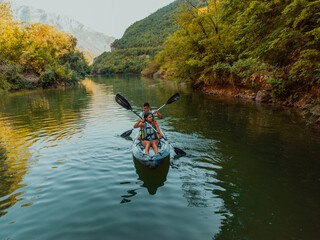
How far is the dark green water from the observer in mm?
3797

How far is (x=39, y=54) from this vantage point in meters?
36.5

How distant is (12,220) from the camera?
405 cm

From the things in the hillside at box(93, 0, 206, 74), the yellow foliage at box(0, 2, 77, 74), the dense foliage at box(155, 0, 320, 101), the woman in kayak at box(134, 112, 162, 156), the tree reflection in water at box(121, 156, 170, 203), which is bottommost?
the tree reflection in water at box(121, 156, 170, 203)

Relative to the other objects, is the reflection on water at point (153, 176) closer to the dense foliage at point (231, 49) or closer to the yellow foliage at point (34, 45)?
the dense foliage at point (231, 49)

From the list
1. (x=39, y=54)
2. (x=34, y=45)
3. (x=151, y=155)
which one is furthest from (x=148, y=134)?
(x=34, y=45)

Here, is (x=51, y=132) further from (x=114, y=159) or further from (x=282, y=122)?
(x=282, y=122)

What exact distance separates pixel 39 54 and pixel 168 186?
40329 millimetres

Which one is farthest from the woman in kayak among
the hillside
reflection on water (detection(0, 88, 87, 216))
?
the hillside

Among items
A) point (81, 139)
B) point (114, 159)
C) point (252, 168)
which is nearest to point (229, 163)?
point (252, 168)

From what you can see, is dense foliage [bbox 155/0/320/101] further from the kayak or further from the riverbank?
the kayak

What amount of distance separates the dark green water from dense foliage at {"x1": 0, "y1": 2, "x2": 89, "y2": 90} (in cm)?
2333

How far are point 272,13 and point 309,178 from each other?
255 inches

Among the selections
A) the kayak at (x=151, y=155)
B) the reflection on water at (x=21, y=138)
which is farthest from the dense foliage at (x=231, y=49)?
the reflection on water at (x=21, y=138)

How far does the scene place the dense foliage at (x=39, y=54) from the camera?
99.9 ft
